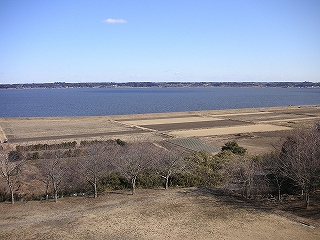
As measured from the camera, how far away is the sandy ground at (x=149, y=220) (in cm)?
1705

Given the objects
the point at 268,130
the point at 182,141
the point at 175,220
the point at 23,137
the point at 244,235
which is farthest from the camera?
the point at 268,130

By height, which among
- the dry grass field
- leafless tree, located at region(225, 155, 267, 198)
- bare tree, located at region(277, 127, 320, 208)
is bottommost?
the dry grass field

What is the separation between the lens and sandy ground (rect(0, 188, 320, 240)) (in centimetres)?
1705

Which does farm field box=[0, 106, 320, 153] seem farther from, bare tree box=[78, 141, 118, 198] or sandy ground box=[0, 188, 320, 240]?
bare tree box=[78, 141, 118, 198]

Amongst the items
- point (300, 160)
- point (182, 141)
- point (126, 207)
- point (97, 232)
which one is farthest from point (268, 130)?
point (97, 232)

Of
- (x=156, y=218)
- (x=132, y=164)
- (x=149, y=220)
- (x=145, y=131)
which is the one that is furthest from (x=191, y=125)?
(x=149, y=220)

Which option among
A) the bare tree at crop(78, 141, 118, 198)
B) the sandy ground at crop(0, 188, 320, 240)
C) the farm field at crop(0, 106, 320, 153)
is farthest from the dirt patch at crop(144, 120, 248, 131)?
the sandy ground at crop(0, 188, 320, 240)

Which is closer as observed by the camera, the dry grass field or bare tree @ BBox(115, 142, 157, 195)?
the dry grass field

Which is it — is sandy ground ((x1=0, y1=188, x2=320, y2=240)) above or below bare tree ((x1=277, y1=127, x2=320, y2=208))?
below

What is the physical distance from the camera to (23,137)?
52.3 metres

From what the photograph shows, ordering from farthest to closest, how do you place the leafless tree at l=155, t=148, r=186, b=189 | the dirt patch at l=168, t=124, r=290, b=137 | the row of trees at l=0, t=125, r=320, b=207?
the dirt patch at l=168, t=124, r=290, b=137 → the leafless tree at l=155, t=148, r=186, b=189 → the row of trees at l=0, t=125, r=320, b=207

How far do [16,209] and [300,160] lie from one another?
59.4ft

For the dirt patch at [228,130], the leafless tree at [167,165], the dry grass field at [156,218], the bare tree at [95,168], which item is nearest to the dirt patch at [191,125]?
the dirt patch at [228,130]

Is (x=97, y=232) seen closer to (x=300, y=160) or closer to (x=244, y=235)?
(x=244, y=235)
